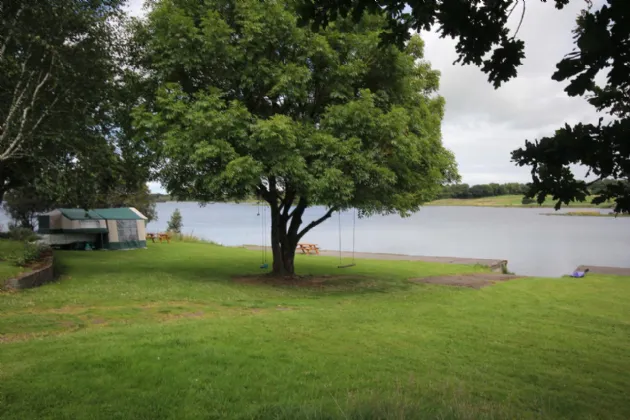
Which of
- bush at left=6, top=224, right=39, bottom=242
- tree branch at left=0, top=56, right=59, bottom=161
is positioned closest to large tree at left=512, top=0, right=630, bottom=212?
tree branch at left=0, top=56, right=59, bottom=161

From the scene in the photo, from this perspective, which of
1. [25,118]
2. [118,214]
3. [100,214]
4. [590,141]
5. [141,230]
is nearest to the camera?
[590,141]

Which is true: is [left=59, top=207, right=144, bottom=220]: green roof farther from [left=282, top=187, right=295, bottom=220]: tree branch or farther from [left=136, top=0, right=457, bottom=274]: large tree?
[left=282, top=187, right=295, bottom=220]: tree branch

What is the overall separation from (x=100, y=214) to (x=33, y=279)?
54.8 ft

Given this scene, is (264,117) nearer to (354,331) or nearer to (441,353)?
(354,331)

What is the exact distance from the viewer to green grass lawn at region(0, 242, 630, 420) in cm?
469

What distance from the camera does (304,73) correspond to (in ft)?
47.8

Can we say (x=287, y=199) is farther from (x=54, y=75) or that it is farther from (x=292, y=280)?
(x=54, y=75)

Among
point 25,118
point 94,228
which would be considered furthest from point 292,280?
point 94,228

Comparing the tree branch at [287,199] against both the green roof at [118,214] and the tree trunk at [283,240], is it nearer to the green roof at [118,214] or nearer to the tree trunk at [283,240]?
the tree trunk at [283,240]

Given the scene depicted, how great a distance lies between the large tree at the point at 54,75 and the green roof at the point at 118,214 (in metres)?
16.3

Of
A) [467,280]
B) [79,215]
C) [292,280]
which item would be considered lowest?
[467,280]

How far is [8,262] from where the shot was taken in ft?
50.1

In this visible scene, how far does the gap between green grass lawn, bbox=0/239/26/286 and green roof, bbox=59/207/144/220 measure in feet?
22.0

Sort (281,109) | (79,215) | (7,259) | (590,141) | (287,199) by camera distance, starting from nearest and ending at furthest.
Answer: (590,141) → (7,259) → (281,109) → (287,199) → (79,215)
